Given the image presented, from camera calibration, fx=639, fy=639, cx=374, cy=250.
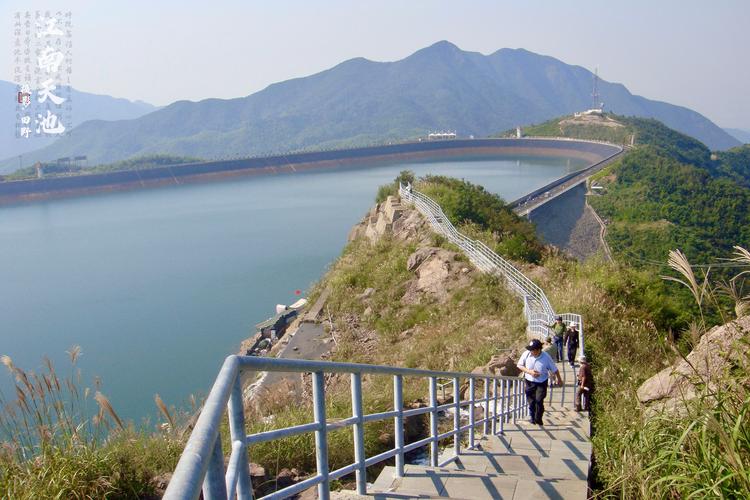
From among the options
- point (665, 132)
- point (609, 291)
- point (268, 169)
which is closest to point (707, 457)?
point (609, 291)

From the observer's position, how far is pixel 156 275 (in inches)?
1227

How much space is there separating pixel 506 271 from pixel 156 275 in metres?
21.9

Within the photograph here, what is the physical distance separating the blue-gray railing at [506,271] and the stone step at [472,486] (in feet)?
14.9

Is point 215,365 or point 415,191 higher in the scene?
point 415,191

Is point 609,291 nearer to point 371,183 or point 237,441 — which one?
point 237,441

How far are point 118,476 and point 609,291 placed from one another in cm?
943

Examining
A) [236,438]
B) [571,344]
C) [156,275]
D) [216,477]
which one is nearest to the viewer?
[216,477]

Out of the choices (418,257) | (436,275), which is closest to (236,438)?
(436,275)

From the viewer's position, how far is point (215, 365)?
18641 millimetres

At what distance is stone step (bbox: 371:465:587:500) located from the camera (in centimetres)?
304

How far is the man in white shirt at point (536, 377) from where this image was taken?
570 centimetres

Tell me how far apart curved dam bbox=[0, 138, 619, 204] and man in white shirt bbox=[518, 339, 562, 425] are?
70.3m

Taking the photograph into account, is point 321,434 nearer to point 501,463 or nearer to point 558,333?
point 501,463

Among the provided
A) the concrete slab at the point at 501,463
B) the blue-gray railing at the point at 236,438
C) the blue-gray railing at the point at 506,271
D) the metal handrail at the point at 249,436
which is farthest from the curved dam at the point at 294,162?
the blue-gray railing at the point at 236,438
